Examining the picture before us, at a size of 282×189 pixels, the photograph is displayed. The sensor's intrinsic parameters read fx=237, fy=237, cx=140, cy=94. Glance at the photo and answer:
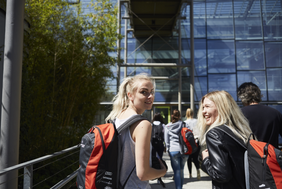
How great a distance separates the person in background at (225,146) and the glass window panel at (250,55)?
13.3 meters

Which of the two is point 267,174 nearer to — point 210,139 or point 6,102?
point 210,139

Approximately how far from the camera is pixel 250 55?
45.8ft

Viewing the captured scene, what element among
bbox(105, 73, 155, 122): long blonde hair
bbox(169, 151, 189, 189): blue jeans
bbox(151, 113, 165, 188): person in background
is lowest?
bbox(169, 151, 189, 189): blue jeans

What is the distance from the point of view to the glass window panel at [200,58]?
1395cm

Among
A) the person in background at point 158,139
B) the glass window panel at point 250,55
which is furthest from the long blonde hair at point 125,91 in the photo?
the glass window panel at point 250,55

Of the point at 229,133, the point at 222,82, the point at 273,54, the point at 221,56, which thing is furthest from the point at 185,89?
the point at 229,133

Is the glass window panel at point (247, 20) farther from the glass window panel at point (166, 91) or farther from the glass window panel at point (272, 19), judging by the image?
the glass window panel at point (166, 91)

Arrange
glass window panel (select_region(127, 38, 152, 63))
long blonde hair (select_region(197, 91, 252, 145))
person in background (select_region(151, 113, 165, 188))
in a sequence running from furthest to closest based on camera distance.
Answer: glass window panel (select_region(127, 38, 152, 63)), person in background (select_region(151, 113, 165, 188)), long blonde hair (select_region(197, 91, 252, 145))

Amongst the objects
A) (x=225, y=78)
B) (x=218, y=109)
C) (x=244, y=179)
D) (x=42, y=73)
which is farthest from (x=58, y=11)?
(x=225, y=78)

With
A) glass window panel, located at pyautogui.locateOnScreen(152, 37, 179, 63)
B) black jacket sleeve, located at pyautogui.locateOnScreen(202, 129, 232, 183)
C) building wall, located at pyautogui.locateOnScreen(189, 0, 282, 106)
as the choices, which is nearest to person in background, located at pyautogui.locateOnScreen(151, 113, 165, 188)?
black jacket sleeve, located at pyautogui.locateOnScreen(202, 129, 232, 183)

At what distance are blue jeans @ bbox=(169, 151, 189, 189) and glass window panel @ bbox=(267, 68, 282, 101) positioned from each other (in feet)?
37.7

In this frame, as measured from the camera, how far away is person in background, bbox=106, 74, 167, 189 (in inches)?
46.8

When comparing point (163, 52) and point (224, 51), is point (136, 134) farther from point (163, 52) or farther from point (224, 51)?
point (224, 51)

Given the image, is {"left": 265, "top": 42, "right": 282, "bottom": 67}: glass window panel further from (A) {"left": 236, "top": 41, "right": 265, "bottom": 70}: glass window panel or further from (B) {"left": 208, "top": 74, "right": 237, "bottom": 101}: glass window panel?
(B) {"left": 208, "top": 74, "right": 237, "bottom": 101}: glass window panel
